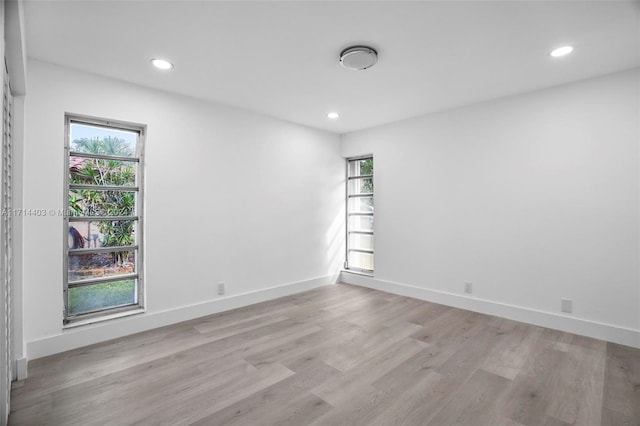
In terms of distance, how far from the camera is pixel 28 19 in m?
2.13

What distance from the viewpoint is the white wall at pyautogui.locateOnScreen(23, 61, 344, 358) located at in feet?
8.89

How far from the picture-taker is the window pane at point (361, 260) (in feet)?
17.3

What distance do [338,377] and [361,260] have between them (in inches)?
125

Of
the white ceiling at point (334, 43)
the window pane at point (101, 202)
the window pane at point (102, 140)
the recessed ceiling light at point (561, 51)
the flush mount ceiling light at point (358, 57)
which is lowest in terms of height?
the window pane at point (101, 202)

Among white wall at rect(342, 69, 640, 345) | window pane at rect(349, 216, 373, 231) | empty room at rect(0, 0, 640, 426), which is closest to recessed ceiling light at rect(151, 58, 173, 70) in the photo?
empty room at rect(0, 0, 640, 426)

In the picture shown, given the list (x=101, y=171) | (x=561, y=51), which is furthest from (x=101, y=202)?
(x=561, y=51)

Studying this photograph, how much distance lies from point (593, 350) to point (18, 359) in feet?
15.7

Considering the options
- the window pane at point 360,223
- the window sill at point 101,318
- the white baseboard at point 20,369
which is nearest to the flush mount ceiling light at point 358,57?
the window pane at point 360,223

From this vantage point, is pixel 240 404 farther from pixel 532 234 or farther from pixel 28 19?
pixel 532 234

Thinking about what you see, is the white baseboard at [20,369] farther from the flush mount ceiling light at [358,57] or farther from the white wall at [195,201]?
the flush mount ceiling light at [358,57]

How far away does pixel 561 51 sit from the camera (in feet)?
8.43

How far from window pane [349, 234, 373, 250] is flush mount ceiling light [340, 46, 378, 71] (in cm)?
310

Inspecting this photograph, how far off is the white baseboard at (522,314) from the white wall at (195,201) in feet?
4.15

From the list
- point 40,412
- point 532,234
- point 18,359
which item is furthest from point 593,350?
point 18,359
